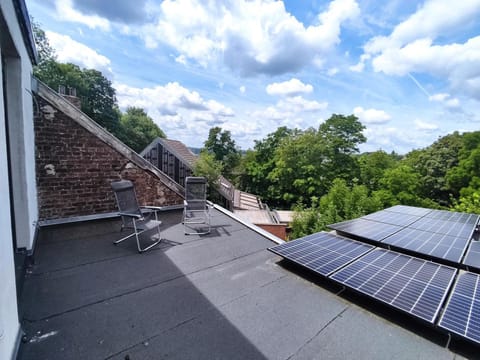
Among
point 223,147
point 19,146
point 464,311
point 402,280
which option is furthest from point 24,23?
point 223,147

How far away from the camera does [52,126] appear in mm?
3641

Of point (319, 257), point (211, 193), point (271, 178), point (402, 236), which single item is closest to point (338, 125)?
point (271, 178)

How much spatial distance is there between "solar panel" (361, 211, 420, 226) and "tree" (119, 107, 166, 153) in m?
28.1

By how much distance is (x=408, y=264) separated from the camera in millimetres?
2379

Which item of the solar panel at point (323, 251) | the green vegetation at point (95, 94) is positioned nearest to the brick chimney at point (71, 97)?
the solar panel at point (323, 251)

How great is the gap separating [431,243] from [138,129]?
32.7 m

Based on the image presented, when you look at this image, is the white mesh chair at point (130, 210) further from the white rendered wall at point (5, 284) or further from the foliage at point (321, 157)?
the foliage at point (321, 157)

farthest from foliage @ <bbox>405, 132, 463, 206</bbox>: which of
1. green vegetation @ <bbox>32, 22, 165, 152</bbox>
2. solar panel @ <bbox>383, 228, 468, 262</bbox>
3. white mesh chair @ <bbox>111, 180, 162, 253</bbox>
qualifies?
green vegetation @ <bbox>32, 22, 165, 152</bbox>

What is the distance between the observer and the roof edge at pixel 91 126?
11.7ft

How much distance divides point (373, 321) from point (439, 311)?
0.48 metres

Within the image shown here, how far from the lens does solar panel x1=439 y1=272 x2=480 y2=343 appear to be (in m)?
1.46

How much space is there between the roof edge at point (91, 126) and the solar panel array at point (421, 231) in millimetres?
3859

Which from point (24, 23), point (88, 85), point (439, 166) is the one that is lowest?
point (439, 166)

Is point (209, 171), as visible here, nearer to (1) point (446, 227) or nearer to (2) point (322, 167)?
(1) point (446, 227)
